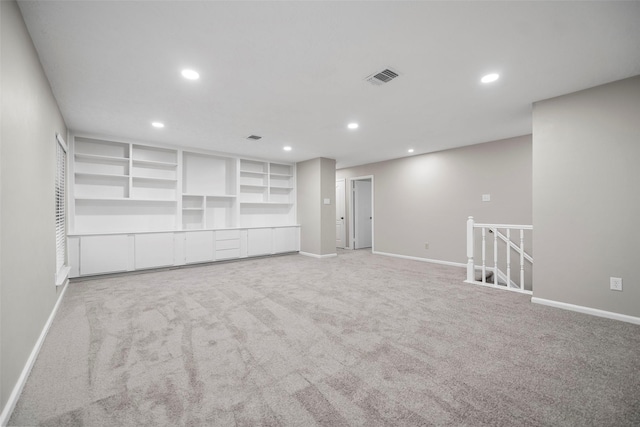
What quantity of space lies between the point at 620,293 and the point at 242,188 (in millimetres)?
6496

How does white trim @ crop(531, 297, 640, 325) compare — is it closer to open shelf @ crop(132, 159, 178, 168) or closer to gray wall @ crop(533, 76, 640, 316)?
gray wall @ crop(533, 76, 640, 316)

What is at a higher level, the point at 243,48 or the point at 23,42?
the point at 243,48

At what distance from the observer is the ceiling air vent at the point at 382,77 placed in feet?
8.31

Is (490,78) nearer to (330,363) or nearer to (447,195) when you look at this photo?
(330,363)

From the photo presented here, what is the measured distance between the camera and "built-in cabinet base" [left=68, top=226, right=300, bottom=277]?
4.31 m

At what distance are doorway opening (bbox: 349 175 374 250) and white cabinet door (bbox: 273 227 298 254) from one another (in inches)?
73.3

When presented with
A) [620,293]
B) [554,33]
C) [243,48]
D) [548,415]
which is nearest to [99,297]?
[243,48]

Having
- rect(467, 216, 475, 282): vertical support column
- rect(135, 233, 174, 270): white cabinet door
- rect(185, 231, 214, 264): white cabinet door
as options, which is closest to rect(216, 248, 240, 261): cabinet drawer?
rect(185, 231, 214, 264): white cabinet door

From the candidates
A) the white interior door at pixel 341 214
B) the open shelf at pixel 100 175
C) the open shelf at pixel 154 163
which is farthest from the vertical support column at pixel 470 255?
the open shelf at pixel 100 175

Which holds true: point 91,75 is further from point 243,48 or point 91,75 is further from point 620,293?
point 620,293

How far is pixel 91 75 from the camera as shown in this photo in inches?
102

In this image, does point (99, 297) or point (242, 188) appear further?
point (242, 188)

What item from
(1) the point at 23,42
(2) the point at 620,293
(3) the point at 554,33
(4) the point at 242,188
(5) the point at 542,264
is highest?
(3) the point at 554,33

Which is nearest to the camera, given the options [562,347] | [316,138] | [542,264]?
[562,347]
